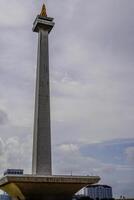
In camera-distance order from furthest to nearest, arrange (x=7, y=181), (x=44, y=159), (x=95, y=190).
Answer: (x=95, y=190)
(x=44, y=159)
(x=7, y=181)

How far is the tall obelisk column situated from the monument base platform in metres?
2.63

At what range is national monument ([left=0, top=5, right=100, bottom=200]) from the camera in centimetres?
2705

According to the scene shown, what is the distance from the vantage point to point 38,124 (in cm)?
3191

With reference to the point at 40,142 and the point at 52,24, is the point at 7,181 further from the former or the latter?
the point at 52,24

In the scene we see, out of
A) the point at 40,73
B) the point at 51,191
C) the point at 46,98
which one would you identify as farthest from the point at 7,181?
the point at 40,73

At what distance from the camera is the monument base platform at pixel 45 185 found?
2653 centimetres

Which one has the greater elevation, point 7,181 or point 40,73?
point 40,73

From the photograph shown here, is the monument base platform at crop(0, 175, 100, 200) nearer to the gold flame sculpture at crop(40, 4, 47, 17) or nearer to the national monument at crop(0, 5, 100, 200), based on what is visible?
the national monument at crop(0, 5, 100, 200)

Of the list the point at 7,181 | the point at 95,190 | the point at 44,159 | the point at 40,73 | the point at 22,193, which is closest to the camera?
the point at 7,181

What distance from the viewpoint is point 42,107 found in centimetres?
3262

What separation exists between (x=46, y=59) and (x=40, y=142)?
30.1 ft

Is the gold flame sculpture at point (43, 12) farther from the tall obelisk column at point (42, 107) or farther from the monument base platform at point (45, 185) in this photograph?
the monument base platform at point (45, 185)

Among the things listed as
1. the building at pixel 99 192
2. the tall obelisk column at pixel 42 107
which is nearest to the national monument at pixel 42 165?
the tall obelisk column at pixel 42 107

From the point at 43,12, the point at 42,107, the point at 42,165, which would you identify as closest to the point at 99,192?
the point at 42,165
